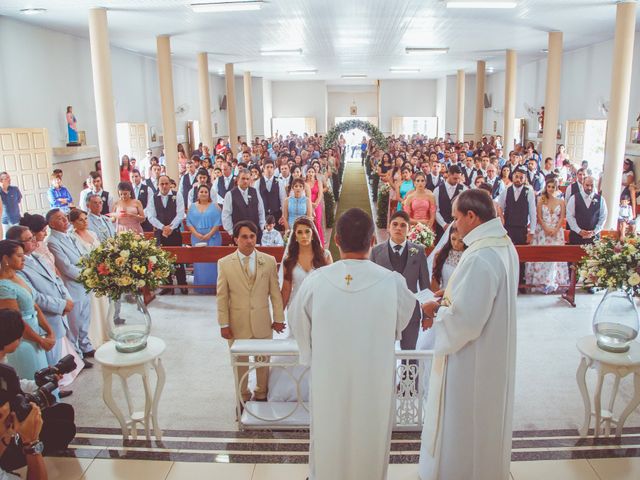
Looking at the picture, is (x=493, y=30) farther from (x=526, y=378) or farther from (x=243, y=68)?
(x=243, y=68)

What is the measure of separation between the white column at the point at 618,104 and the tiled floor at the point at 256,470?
8379mm

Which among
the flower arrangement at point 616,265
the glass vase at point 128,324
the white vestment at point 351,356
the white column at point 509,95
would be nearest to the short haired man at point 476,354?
the white vestment at point 351,356

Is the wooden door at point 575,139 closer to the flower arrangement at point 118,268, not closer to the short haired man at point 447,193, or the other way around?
the short haired man at point 447,193

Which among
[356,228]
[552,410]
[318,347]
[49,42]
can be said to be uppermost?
[49,42]

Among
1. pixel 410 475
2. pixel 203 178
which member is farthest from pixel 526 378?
pixel 203 178

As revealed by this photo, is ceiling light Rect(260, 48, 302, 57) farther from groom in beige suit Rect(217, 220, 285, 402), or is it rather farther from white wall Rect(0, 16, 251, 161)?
groom in beige suit Rect(217, 220, 285, 402)

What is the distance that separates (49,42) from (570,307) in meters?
12.6

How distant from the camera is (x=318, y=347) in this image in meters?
3.37

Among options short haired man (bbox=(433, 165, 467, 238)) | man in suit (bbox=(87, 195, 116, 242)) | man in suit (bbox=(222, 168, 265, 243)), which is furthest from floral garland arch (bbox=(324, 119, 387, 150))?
man in suit (bbox=(87, 195, 116, 242))

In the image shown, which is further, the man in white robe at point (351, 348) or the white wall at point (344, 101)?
the white wall at point (344, 101)

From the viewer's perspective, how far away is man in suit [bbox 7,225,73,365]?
199 inches

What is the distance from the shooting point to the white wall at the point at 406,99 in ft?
122

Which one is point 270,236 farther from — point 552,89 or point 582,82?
point 582,82

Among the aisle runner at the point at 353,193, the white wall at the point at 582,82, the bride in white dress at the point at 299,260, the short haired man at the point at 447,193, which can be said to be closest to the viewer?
the bride in white dress at the point at 299,260
